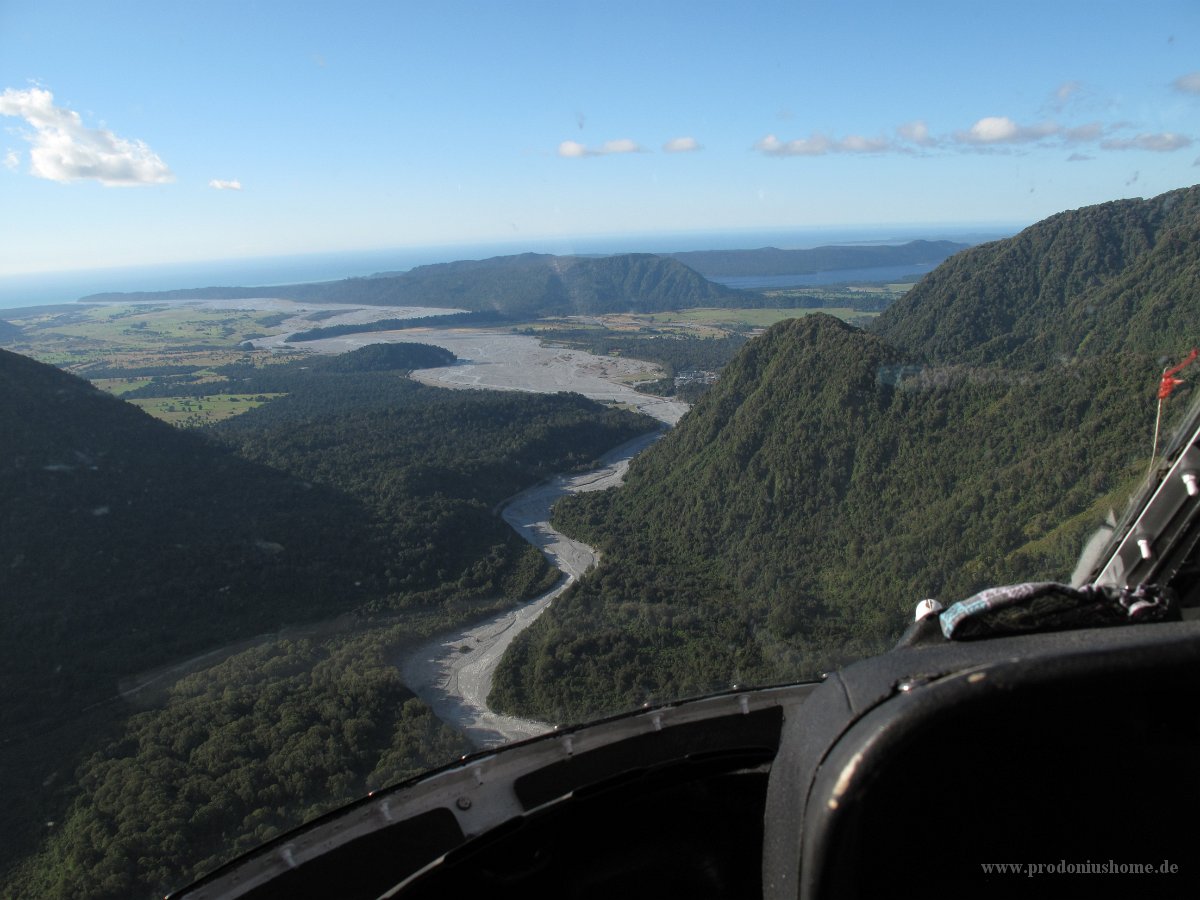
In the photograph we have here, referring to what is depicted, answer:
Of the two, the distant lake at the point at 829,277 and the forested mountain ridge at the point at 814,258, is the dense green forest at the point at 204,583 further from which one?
the forested mountain ridge at the point at 814,258

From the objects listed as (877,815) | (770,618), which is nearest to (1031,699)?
(877,815)

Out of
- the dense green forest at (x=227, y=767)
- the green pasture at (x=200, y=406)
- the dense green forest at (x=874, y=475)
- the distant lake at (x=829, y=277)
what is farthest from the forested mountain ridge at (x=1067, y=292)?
the distant lake at (x=829, y=277)

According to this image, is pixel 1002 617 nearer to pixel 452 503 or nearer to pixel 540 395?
pixel 452 503

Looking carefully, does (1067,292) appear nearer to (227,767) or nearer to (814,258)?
(227,767)

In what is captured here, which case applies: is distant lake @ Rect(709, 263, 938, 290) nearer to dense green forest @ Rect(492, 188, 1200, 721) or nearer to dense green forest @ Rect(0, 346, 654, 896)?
dense green forest @ Rect(492, 188, 1200, 721)

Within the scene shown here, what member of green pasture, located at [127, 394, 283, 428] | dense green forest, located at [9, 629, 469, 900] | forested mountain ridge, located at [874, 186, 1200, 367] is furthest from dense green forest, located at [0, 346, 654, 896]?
forested mountain ridge, located at [874, 186, 1200, 367]

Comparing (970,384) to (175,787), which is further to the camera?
(970,384)

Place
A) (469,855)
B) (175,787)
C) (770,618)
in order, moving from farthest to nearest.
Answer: (770,618)
(175,787)
(469,855)
